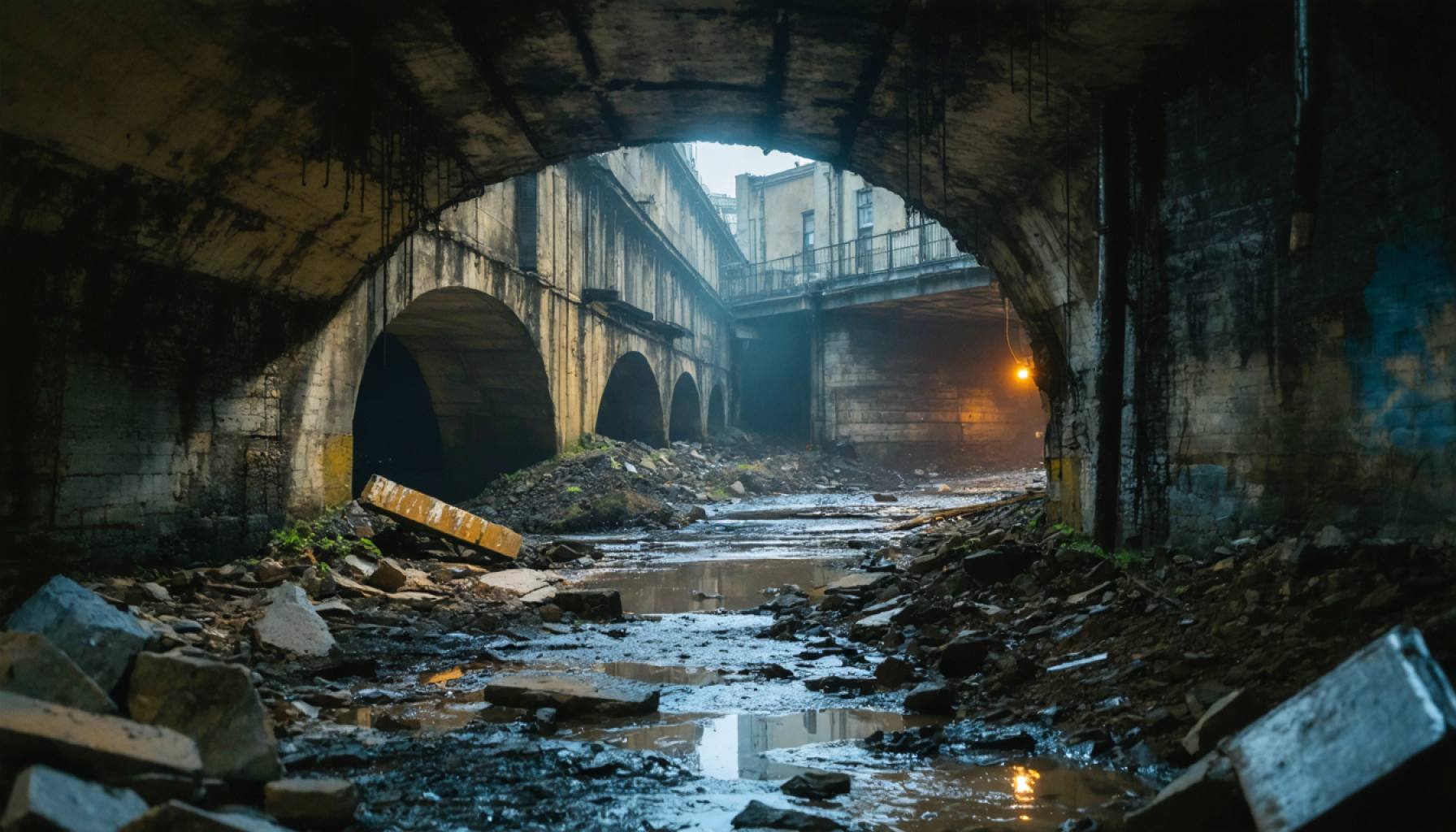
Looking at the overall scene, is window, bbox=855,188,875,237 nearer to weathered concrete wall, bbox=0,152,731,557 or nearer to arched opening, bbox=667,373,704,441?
arched opening, bbox=667,373,704,441

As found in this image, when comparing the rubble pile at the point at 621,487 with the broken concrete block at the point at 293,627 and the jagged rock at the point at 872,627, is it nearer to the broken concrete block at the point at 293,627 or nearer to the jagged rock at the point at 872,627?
the broken concrete block at the point at 293,627

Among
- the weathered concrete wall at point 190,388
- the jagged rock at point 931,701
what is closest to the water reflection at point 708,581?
the weathered concrete wall at point 190,388

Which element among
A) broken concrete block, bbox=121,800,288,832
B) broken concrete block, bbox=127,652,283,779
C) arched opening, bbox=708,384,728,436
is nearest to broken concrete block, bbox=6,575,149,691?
broken concrete block, bbox=127,652,283,779

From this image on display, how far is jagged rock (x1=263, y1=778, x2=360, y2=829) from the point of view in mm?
2787

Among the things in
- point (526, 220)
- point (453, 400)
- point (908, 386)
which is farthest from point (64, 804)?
point (908, 386)

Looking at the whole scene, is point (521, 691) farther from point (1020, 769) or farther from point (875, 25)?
point (875, 25)

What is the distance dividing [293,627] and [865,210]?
27199 millimetres

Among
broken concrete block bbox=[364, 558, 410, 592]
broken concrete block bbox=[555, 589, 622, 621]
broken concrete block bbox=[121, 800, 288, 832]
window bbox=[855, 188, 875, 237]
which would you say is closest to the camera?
→ broken concrete block bbox=[121, 800, 288, 832]

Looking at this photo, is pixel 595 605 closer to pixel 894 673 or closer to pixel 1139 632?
pixel 894 673

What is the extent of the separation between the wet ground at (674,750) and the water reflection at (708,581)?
0.85 m

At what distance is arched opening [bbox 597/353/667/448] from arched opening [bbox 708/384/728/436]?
17.5 ft

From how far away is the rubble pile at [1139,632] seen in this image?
361 cm

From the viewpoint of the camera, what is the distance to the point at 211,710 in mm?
3041

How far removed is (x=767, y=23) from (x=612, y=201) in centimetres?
1312
